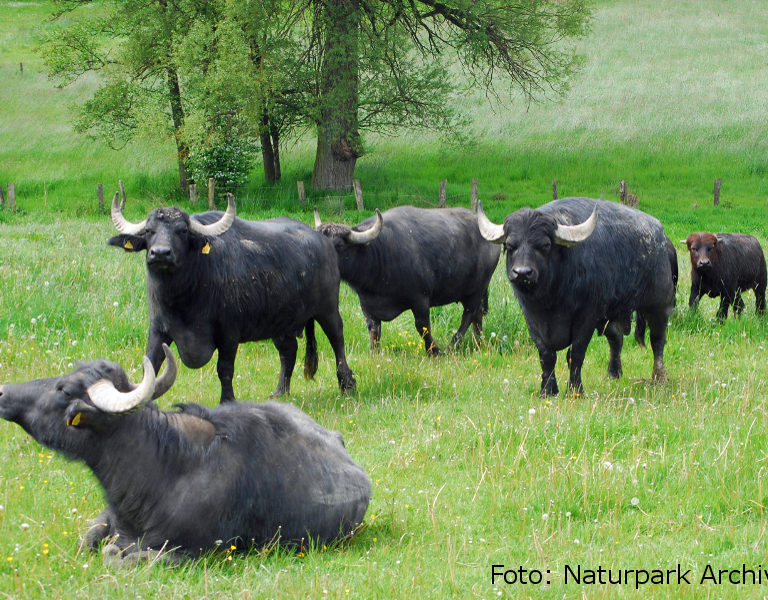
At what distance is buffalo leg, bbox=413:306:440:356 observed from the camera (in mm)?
11492

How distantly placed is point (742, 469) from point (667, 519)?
3.10 ft

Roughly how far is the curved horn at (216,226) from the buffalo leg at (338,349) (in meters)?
1.78

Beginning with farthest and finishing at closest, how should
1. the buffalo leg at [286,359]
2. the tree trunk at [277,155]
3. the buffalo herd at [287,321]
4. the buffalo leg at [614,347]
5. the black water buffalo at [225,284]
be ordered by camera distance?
the tree trunk at [277,155], the buffalo leg at [614,347], the buffalo leg at [286,359], the black water buffalo at [225,284], the buffalo herd at [287,321]

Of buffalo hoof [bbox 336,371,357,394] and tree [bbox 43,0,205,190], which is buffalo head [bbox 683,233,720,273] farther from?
tree [bbox 43,0,205,190]

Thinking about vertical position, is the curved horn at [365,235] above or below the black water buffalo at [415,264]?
above

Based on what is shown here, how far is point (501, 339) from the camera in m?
11.8

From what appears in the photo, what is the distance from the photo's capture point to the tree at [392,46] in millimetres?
28922

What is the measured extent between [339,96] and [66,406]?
Answer: 82.1 ft

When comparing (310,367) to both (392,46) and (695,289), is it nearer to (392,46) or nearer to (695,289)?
(695,289)

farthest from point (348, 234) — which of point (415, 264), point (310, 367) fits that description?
point (310, 367)

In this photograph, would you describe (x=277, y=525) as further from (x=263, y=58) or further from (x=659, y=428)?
(x=263, y=58)

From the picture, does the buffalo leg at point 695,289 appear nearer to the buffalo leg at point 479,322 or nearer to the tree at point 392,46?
the buffalo leg at point 479,322

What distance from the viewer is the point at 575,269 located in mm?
9055

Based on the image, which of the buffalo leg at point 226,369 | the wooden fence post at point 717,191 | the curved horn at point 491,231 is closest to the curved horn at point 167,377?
the buffalo leg at point 226,369
